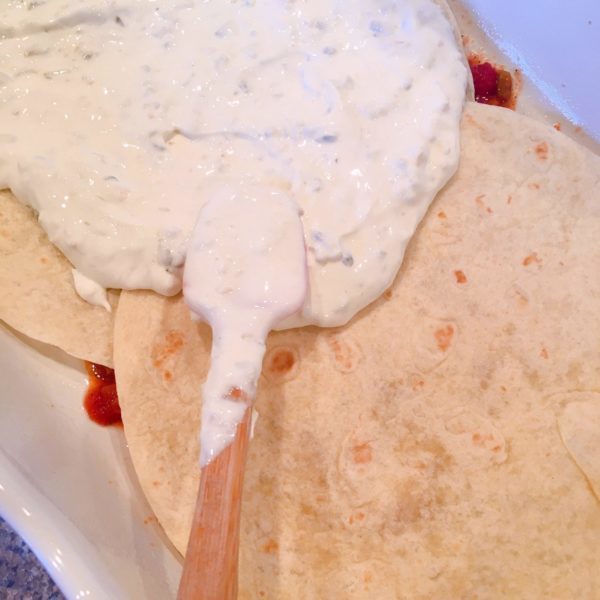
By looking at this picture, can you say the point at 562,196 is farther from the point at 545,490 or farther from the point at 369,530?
the point at 369,530

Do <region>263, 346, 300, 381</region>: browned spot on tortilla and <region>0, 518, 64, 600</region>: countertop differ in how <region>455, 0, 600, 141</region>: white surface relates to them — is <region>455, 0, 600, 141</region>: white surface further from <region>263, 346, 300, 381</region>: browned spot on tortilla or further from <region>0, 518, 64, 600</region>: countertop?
<region>0, 518, 64, 600</region>: countertop

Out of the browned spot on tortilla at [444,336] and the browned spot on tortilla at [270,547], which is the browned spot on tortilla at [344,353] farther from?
the browned spot on tortilla at [270,547]

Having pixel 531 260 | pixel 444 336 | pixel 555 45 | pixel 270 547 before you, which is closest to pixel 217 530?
pixel 270 547

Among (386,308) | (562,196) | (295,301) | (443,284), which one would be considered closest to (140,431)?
(295,301)

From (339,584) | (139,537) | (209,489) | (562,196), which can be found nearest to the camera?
(209,489)

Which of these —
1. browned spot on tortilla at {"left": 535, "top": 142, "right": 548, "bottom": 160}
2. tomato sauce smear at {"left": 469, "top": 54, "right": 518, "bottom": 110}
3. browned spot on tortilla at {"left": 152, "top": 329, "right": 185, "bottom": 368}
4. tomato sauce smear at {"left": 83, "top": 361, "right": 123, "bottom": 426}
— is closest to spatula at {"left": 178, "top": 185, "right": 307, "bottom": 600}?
browned spot on tortilla at {"left": 152, "top": 329, "right": 185, "bottom": 368}

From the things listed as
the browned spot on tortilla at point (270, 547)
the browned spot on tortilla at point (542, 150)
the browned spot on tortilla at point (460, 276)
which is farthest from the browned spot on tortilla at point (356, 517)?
the browned spot on tortilla at point (542, 150)

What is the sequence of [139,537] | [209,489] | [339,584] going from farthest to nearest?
[139,537]
[339,584]
[209,489]
